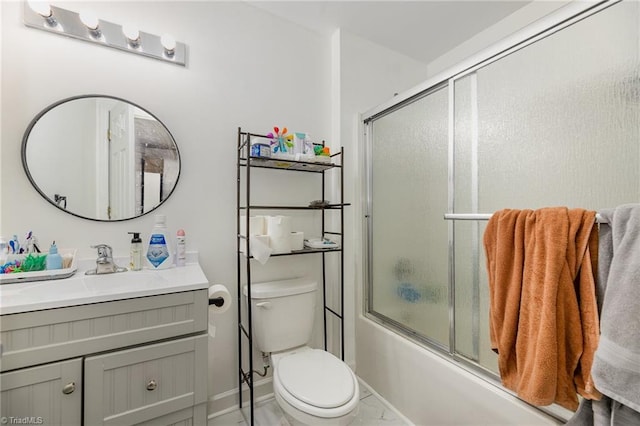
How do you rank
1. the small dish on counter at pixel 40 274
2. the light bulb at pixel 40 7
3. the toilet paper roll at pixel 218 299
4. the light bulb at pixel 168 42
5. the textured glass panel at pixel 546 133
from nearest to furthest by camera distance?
the textured glass panel at pixel 546 133
the small dish on counter at pixel 40 274
the light bulb at pixel 40 7
the toilet paper roll at pixel 218 299
the light bulb at pixel 168 42

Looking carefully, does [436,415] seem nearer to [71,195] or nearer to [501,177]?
[501,177]

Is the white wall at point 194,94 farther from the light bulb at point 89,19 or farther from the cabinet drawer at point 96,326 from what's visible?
the cabinet drawer at point 96,326

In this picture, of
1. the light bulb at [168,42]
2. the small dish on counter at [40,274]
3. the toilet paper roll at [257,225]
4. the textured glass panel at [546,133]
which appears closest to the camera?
the textured glass panel at [546,133]

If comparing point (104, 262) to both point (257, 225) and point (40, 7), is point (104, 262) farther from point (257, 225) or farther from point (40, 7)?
point (40, 7)

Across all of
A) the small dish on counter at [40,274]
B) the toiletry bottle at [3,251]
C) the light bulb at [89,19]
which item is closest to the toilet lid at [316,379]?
the small dish on counter at [40,274]

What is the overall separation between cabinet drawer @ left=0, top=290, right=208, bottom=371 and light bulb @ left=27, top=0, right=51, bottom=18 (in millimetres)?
1229

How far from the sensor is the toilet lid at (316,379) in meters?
1.10

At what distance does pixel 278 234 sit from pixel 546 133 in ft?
3.93

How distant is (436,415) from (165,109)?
2.01 m

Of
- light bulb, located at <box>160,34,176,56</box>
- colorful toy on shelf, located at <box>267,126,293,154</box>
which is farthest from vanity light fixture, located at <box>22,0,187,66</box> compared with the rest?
colorful toy on shelf, located at <box>267,126,293,154</box>

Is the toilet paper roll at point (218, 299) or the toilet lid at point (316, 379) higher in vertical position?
the toilet paper roll at point (218, 299)

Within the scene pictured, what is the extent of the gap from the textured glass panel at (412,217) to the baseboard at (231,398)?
81 cm

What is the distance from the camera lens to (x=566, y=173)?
101 centimetres

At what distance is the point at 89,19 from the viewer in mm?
1232
